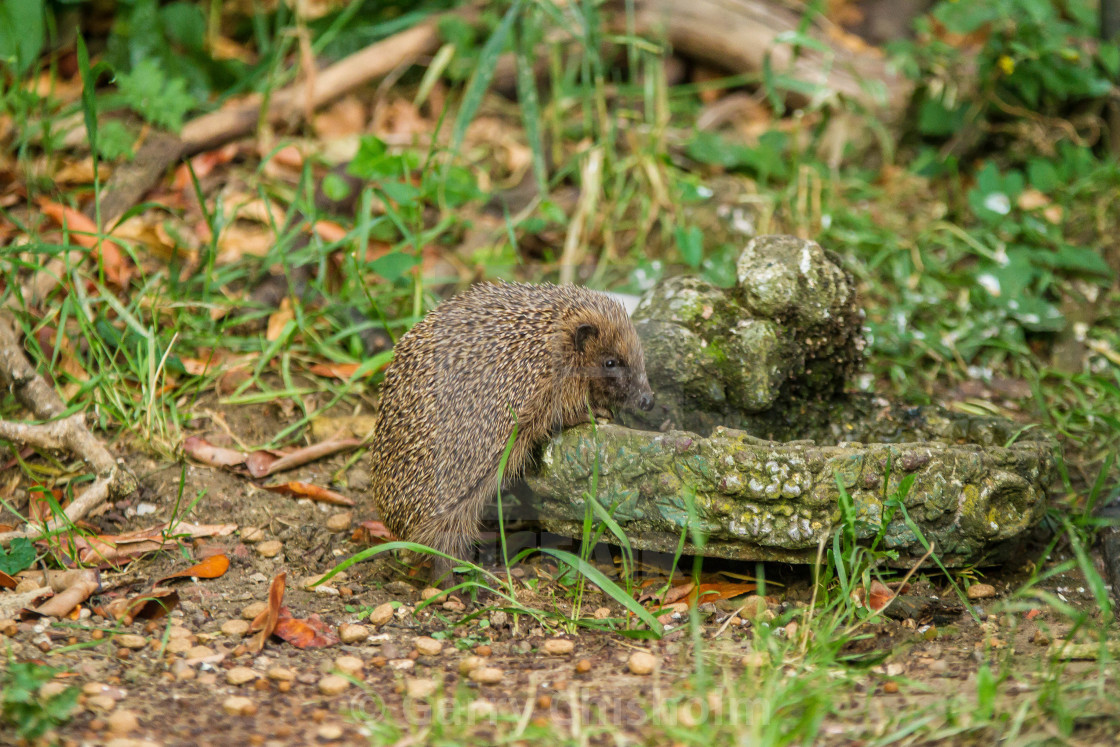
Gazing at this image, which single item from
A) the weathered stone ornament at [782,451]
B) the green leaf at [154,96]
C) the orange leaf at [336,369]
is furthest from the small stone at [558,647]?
the green leaf at [154,96]

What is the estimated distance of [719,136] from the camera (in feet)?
23.0

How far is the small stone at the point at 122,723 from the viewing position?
2.84 meters

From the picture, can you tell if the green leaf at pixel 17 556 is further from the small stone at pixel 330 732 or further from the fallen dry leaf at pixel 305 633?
the small stone at pixel 330 732

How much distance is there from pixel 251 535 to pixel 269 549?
138 millimetres

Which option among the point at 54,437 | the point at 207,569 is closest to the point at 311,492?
the point at 207,569

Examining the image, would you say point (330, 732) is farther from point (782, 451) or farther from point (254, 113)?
point (254, 113)

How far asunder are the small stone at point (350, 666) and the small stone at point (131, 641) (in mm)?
Answer: 745

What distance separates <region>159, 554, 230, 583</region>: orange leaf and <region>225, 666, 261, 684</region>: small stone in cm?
79

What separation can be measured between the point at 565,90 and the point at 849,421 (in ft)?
12.0

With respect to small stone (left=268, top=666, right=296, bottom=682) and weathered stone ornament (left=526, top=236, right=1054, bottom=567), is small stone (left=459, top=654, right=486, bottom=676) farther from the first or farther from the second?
weathered stone ornament (left=526, top=236, right=1054, bottom=567)

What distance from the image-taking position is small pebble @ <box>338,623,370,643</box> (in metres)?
3.59

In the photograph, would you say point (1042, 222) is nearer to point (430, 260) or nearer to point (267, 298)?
point (430, 260)

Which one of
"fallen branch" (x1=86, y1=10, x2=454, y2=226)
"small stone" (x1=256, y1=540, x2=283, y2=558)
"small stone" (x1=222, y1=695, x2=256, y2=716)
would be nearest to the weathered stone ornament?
"small stone" (x1=256, y1=540, x2=283, y2=558)

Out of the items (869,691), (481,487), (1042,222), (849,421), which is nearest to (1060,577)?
(849,421)
